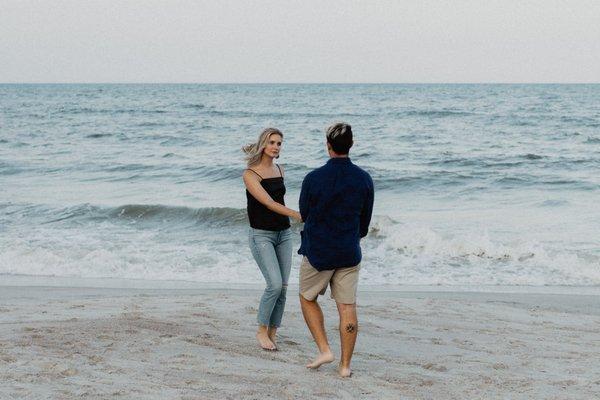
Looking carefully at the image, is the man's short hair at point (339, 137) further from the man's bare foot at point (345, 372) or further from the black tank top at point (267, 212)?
the man's bare foot at point (345, 372)

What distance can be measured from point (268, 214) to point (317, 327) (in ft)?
3.05

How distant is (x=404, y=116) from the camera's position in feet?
158

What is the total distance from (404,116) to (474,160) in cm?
2450

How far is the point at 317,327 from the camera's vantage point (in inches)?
196

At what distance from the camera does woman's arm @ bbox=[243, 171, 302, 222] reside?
502cm

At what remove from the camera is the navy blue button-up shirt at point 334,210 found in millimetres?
4531

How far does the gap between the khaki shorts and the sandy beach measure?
595mm

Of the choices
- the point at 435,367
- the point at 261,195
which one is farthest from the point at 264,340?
the point at 435,367

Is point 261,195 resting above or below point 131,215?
above

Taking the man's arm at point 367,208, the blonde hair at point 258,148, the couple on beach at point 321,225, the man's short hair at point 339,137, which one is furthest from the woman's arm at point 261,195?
the man's short hair at point 339,137

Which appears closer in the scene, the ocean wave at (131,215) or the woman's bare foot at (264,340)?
the woman's bare foot at (264,340)

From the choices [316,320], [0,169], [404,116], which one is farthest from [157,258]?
[404,116]

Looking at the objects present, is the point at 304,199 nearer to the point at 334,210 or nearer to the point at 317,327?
the point at 334,210

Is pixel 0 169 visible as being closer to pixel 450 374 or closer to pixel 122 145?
pixel 122 145
